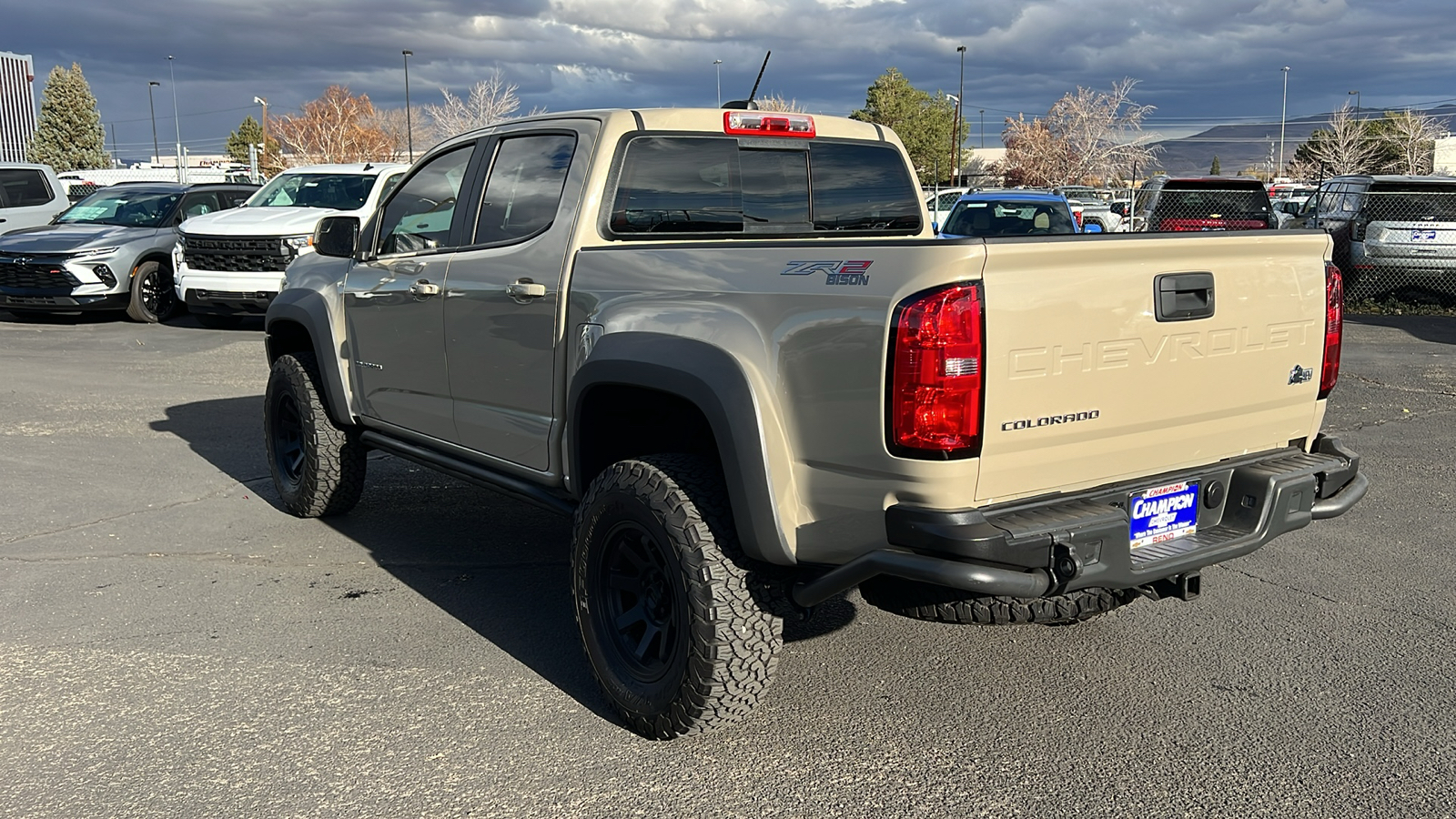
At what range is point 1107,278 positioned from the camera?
3.13 meters

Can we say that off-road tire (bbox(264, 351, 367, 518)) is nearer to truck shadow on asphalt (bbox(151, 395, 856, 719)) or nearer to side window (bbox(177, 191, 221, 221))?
truck shadow on asphalt (bbox(151, 395, 856, 719))

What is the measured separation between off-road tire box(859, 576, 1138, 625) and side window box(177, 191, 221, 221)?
15.4m

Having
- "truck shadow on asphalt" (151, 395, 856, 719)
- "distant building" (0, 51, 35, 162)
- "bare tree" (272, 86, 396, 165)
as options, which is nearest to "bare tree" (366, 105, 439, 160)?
"bare tree" (272, 86, 396, 165)

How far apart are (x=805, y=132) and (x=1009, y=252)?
1.98 meters

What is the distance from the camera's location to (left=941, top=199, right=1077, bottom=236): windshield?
15961mm

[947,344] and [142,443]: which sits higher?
[947,344]

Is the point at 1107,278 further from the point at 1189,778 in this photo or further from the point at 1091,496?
the point at 1189,778

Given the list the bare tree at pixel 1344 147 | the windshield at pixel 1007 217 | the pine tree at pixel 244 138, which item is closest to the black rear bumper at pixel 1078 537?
the windshield at pixel 1007 217

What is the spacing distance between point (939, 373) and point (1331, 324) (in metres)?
1.71

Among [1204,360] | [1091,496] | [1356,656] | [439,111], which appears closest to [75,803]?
[1091,496]

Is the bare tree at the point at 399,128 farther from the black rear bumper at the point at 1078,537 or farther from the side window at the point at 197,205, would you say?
the black rear bumper at the point at 1078,537

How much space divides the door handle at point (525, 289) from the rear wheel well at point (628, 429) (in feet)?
1.62

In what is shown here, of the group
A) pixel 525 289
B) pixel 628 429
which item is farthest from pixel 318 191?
pixel 628 429

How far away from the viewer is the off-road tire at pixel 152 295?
1528 cm
